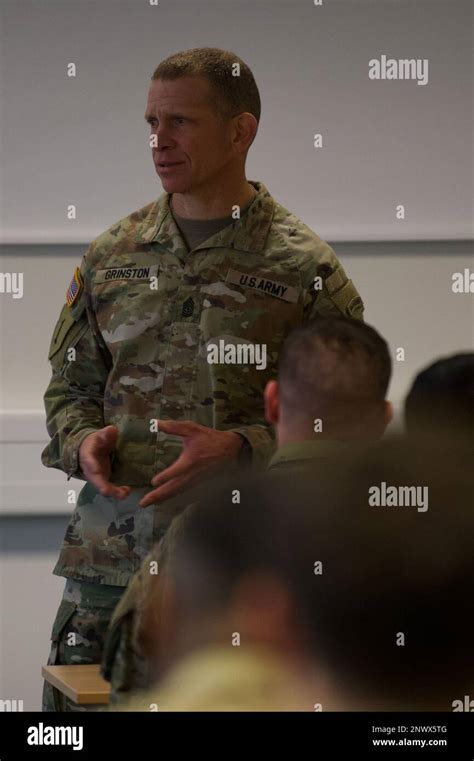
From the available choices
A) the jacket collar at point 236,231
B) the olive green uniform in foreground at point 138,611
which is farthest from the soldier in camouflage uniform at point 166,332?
the olive green uniform in foreground at point 138,611

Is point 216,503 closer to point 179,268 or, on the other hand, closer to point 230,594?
point 230,594

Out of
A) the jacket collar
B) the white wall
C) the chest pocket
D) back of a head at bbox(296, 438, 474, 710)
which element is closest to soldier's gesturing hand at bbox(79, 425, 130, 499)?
the chest pocket

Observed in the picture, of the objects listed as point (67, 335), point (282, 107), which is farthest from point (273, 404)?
point (282, 107)

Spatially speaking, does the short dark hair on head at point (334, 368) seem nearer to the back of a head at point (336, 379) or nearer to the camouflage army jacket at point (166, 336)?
the back of a head at point (336, 379)

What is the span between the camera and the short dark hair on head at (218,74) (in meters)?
1.90

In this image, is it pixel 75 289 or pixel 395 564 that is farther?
pixel 75 289

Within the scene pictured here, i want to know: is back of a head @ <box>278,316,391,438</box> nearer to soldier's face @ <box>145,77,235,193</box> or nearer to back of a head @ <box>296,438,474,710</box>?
back of a head @ <box>296,438,474,710</box>

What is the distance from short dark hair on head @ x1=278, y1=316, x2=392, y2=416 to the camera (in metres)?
1.58

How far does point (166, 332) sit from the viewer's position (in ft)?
6.40

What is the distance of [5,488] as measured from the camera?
9.90ft

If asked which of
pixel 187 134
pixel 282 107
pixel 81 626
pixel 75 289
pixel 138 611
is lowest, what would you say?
pixel 81 626

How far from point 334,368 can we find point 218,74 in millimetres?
589

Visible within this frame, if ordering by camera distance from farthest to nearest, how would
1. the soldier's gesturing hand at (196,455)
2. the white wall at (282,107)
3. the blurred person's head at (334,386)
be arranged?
1. the white wall at (282,107)
2. the soldier's gesturing hand at (196,455)
3. the blurred person's head at (334,386)

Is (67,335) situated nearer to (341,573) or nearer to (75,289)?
(75,289)
